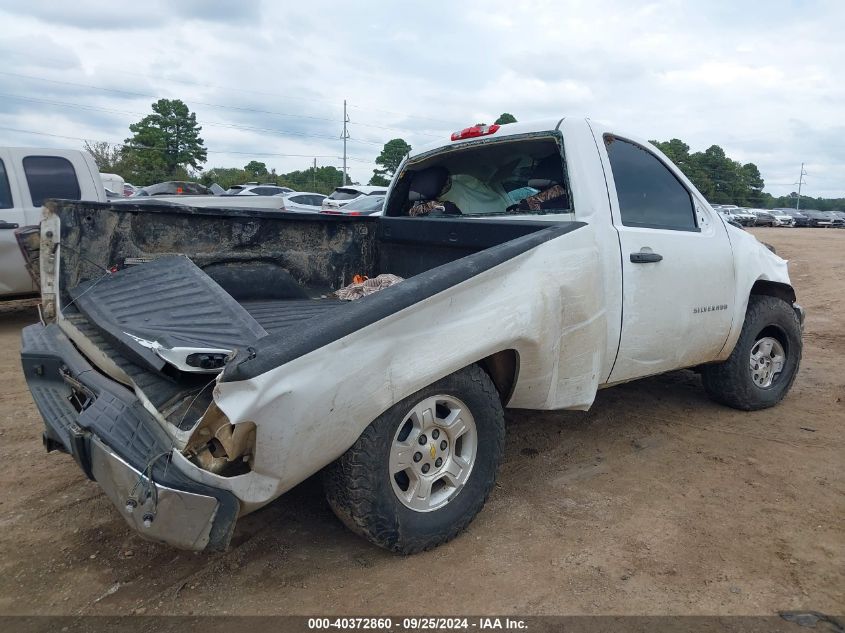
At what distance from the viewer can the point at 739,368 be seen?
14.8 ft

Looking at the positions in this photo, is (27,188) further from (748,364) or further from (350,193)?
(350,193)

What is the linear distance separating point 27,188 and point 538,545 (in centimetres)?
724

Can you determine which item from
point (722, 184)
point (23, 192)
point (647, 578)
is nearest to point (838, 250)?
point (647, 578)

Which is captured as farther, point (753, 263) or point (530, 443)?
point (753, 263)

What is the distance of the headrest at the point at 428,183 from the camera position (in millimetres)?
4496

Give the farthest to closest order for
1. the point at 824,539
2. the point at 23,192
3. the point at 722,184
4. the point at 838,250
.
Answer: the point at 722,184 → the point at 838,250 → the point at 23,192 → the point at 824,539

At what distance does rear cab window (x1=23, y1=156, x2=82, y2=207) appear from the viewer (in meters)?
7.47

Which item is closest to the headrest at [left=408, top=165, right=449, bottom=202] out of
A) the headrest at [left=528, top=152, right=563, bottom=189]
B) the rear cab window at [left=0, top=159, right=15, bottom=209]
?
the headrest at [left=528, top=152, right=563, bottom=189]

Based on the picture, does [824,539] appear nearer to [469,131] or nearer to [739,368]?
[739,368]

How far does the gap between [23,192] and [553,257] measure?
22.4ft

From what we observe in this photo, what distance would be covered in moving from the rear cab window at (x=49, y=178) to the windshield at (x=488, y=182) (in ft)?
16.2

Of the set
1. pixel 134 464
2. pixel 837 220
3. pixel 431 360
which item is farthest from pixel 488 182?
pixel 837 220

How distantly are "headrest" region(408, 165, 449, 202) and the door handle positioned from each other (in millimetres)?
1515

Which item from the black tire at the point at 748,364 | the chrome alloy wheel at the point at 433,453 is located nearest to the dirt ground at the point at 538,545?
the chrome alloy wheel at the point at 433,453
